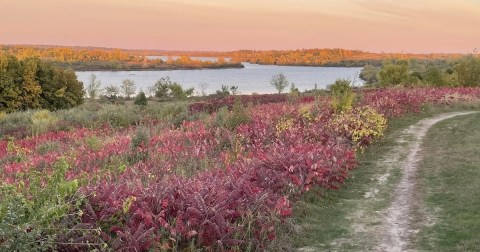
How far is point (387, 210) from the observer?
8.52 metres

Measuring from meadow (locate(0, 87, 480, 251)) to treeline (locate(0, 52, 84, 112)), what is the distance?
39.1 m

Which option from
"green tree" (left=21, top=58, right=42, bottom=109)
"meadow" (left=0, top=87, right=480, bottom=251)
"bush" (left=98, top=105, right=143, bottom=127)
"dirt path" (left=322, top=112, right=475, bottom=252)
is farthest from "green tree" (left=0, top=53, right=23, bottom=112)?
"dirt path" (left=322, top=112, right=475, bottom=252)

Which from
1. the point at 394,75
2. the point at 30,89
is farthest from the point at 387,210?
the point at 394,75

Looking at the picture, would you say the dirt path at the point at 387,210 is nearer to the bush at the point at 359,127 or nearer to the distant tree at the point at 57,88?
the bush at the point at 359,127

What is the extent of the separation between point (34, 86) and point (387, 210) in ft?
174

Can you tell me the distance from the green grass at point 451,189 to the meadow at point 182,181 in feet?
6.00

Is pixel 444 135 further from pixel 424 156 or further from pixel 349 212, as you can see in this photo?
pixel 349 212

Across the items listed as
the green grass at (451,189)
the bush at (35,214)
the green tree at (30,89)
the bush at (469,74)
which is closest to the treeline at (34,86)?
the green tree at (30,89)

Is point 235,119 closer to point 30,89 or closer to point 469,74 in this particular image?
point 30,89

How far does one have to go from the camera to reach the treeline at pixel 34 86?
174 ft

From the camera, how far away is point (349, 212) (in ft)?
28.1

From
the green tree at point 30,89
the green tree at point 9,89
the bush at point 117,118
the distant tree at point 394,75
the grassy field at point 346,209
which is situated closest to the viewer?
the grassy field at point 346,209

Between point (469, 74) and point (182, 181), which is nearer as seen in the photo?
point (182, 181)

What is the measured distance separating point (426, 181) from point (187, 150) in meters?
5.56
